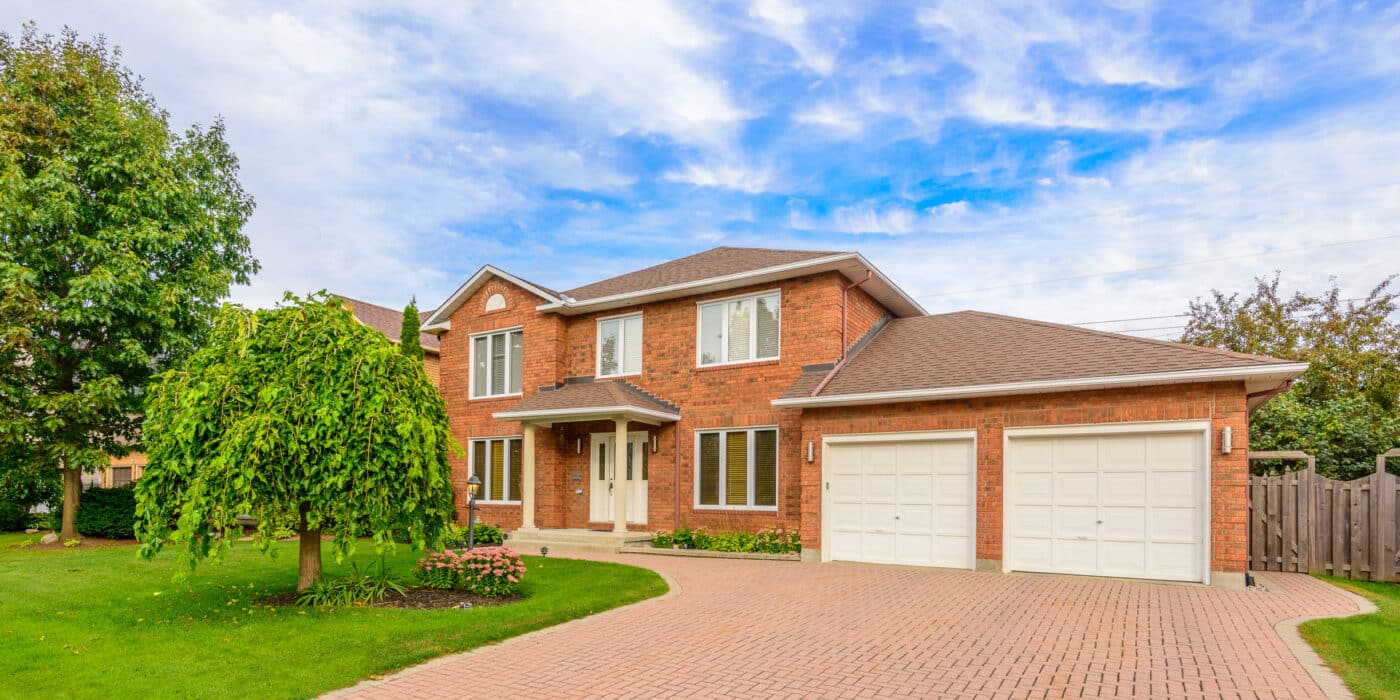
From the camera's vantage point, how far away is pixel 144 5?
455 inches

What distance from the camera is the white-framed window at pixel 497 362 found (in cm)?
1872

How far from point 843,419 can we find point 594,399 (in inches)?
208

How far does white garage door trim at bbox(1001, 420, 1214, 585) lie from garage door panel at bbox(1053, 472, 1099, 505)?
0.60 metres

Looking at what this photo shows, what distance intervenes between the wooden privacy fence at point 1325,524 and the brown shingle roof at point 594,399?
10222 millimetres

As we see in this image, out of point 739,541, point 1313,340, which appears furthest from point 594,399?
point 1313,340

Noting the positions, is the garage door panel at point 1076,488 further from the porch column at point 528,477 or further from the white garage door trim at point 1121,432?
the porch column at point 528,477

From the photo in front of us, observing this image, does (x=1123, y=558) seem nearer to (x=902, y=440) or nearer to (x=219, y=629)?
(x=902, y=440)

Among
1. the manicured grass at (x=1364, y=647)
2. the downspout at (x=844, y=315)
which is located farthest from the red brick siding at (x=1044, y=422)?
the manicured grass at (x=1364, y=647)

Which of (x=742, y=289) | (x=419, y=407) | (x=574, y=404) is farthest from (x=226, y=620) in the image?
(x=742, y=289)

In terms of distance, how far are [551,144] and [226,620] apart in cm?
1322

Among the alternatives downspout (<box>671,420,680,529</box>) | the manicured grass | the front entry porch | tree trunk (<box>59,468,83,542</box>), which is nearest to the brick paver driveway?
the manicured grass

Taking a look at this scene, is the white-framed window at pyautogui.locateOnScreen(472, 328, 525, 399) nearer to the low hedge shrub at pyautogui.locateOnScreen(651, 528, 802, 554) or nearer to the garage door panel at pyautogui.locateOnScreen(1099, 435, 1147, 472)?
the low hedge shrub at pyautogui.locateOnScreen(651, 528, 802, 554)

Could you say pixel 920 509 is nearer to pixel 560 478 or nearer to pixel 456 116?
pixel 560 478

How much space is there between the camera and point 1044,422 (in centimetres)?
1145
